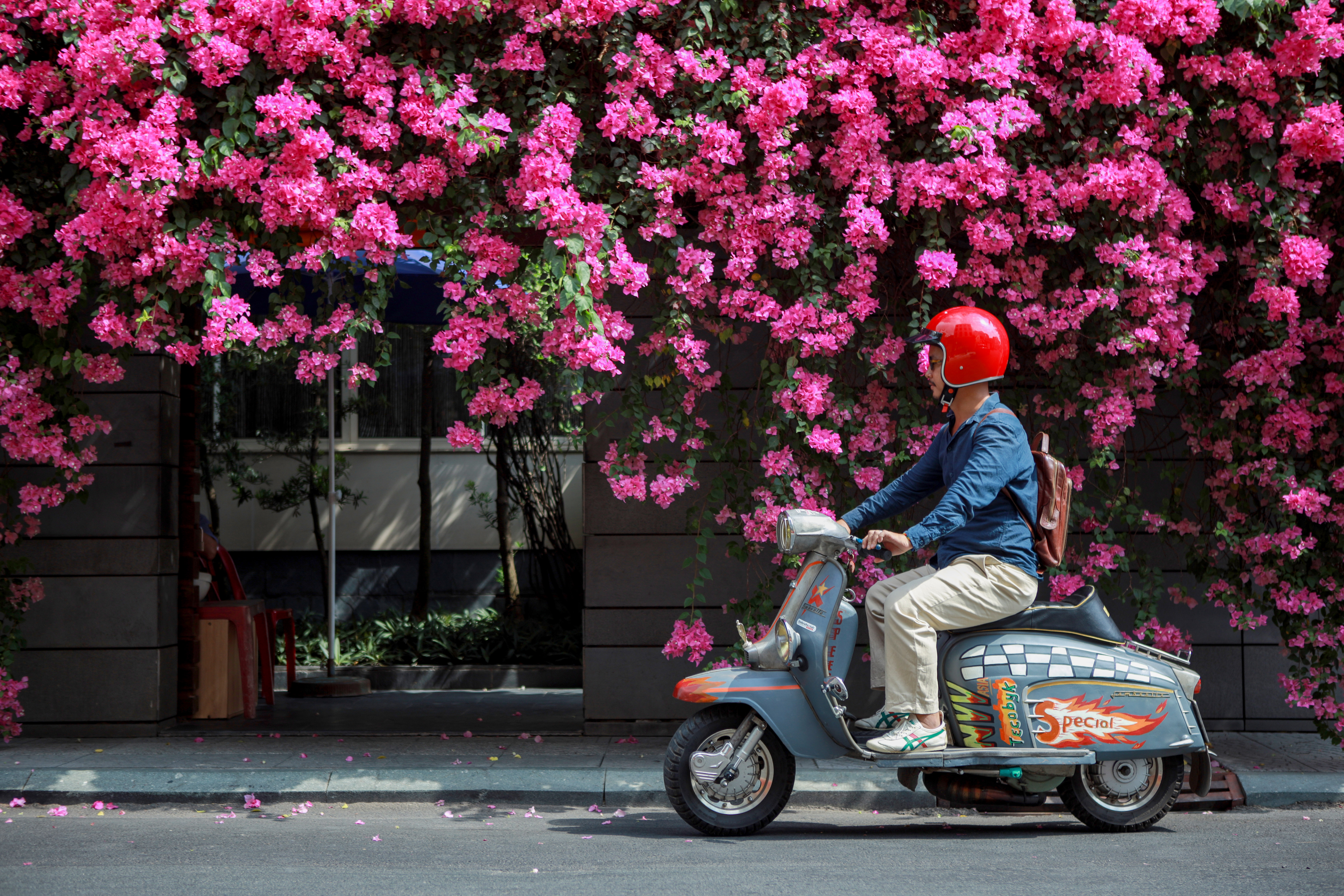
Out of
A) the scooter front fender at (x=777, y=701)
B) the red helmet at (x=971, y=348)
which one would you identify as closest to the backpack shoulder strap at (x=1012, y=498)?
the red helmet at (x=971, y=348)

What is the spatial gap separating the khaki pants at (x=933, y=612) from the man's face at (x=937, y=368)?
2.33 ft

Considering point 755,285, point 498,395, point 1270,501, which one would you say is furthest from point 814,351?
point 1270,501

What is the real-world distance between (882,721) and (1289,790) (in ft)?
7.73

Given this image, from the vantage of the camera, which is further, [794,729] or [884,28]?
[884,28]

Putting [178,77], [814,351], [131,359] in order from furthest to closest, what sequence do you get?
[131,359], [814,351], [178,77]

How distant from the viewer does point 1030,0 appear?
21.1 ft

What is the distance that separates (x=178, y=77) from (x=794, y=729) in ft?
13.2

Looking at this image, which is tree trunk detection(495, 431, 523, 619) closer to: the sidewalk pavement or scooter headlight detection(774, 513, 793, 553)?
the sidewalk pavement

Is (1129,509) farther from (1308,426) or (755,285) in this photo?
(755,285)

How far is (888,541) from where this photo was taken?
497cm

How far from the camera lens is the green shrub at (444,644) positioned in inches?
465

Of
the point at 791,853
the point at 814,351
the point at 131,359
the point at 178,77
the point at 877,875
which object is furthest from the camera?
the point at 131,359

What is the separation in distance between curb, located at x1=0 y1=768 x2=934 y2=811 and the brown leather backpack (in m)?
1.51

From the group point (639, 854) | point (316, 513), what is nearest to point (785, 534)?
point (639, 854)
